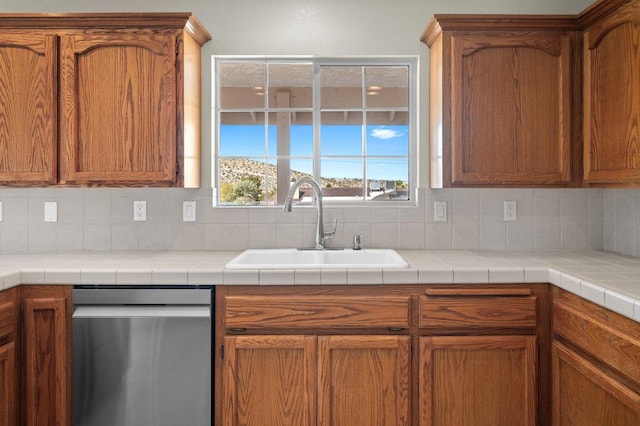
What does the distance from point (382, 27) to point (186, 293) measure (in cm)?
177

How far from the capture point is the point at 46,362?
69.2 inches

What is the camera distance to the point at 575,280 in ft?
5.28

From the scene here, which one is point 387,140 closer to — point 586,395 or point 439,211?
point 439,211

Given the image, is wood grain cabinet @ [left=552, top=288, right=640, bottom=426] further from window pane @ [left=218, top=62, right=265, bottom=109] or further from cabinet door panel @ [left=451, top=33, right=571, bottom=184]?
window pane @ [left=218, top=62, right=265, bottom=109]

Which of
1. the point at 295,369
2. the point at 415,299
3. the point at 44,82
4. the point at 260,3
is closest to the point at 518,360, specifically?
the point at 415,299

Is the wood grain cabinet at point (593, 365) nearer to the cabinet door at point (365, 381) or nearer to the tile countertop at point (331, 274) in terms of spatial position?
the tile countertop at point (331, 274)

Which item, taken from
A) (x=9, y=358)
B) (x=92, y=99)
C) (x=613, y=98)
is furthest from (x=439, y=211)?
(x=9, y=358)

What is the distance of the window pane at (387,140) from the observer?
255 cm

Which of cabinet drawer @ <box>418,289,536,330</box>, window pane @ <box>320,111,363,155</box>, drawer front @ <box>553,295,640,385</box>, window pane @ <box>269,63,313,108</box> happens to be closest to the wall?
window pane @ <box>269,63,313,108</box>

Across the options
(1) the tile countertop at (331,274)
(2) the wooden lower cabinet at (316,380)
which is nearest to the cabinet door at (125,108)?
(1) the tile countertop at (331,274)

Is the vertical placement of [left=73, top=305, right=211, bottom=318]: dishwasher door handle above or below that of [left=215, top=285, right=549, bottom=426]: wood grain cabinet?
above

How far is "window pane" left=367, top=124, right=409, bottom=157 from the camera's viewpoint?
2.55 meters

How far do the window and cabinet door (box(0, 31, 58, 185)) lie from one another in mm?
803

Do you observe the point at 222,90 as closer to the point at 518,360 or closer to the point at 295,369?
the point at 295,369
